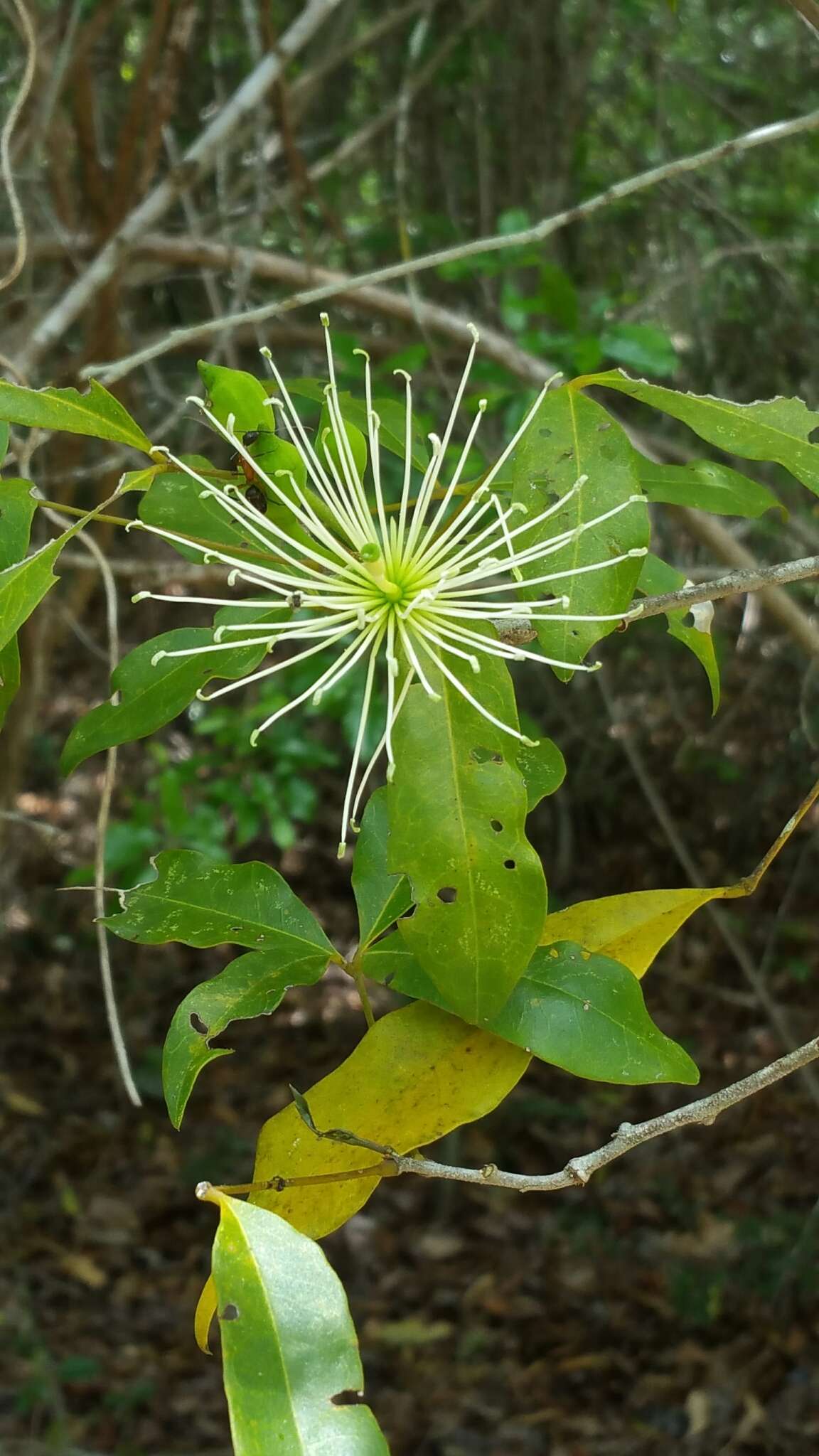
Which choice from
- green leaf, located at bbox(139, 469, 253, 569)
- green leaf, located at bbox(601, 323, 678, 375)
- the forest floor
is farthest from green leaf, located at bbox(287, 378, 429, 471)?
the forest floor

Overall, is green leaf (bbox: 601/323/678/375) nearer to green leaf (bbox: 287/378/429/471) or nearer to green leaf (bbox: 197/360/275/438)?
green leaf (bbox: 287/378/429/471)

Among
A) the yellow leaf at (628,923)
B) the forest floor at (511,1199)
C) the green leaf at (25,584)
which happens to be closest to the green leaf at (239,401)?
the green leaf at (25,584)

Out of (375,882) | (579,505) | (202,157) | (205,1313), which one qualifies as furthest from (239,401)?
(202,157)

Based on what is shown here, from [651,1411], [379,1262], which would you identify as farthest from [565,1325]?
[379,1262]

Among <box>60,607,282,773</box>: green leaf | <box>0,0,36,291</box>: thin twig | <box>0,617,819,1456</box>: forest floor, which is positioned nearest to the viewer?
<box>60,607,282,773</box>: green leaf

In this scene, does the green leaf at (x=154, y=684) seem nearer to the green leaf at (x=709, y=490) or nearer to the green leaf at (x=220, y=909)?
the green leaf at (x=220, y=909)

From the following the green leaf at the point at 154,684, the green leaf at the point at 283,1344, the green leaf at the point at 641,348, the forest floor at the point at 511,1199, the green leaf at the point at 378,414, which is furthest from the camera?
the forest floor at the point at 511,1199

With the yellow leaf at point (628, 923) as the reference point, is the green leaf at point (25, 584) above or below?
above

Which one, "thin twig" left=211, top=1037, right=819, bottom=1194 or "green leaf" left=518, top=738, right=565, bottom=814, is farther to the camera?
"green leaf" left=518, top=738, right=565, bottom=814
